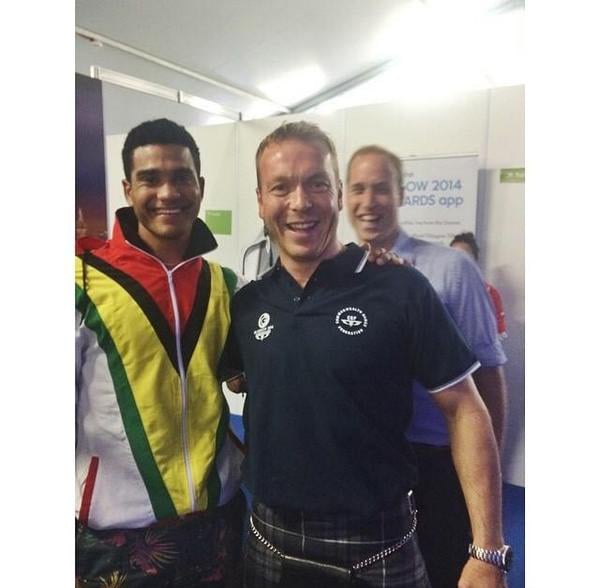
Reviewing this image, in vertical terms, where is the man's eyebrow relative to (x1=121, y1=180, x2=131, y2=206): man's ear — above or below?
above

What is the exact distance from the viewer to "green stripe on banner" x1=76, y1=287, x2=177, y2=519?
1209mm

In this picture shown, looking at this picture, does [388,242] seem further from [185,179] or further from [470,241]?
[185,179]

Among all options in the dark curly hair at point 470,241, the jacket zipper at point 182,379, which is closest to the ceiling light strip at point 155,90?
the jacket zipper at point 182,379

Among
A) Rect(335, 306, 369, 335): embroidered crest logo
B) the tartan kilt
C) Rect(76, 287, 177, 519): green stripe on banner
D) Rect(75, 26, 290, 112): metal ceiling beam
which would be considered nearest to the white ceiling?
Rect(75, 26, 290, 112): metal ceiling beam

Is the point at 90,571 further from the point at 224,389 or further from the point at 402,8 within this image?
the point at 402,8

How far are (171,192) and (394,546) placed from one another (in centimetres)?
84

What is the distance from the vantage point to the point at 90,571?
1258 mm

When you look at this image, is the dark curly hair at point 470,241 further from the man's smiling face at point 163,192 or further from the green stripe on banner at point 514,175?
the man's smiling face at point 163,192

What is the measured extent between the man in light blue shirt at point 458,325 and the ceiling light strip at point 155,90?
0.36 meters

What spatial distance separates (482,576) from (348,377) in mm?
444

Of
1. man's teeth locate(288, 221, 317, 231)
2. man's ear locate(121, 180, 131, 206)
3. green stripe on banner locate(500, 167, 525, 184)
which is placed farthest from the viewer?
man's ear locate(121, 180, 131, 206)

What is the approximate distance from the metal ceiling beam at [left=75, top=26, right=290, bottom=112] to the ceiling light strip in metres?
0.05

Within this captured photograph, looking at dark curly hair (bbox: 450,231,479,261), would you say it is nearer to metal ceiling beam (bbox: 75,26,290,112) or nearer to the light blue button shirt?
the light blue button shirt

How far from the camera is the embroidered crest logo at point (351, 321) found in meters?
1.10
